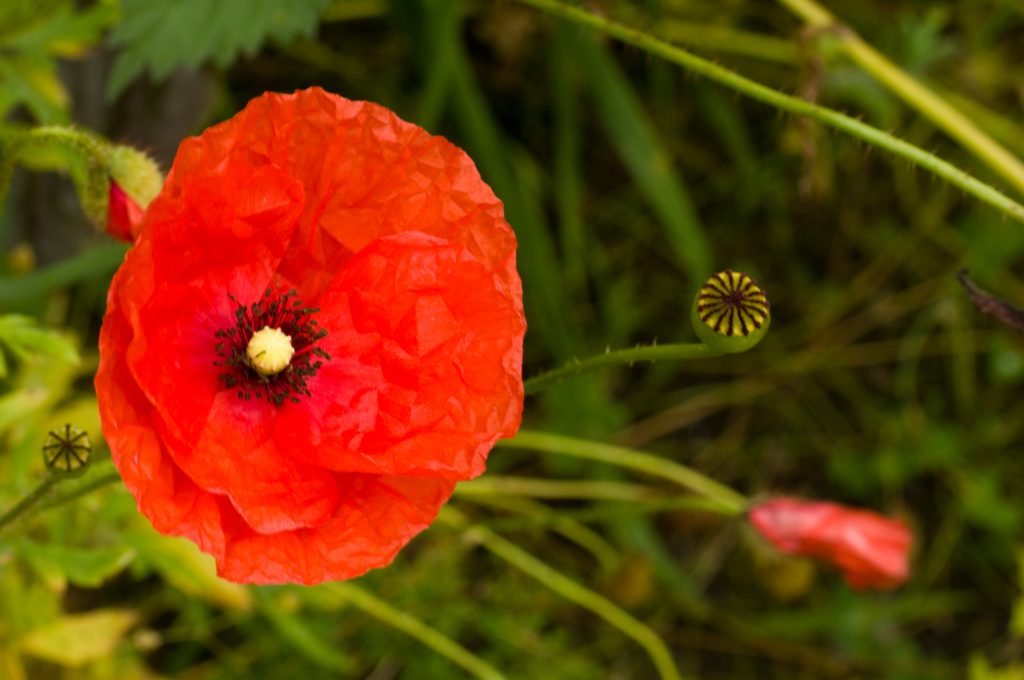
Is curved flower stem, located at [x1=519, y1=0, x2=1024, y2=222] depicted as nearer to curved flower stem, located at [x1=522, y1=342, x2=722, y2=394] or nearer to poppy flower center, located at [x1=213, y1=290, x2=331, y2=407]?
curved flower stem, located at [x1=522, y1=342, x2=722, y2=394]

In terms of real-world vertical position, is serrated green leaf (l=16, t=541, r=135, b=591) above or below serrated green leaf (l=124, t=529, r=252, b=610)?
above

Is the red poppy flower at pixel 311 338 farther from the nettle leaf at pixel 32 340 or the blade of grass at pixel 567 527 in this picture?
the blade of grass at pixel 567 527

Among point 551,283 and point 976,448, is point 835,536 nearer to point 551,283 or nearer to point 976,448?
point 551,283

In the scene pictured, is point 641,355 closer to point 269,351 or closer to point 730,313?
point 730,313

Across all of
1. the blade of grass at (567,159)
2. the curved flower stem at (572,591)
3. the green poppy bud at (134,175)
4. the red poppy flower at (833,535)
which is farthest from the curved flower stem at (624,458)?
the green poppy bud at (134,175)

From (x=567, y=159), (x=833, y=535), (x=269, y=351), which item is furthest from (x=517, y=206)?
(x=269, y=351)

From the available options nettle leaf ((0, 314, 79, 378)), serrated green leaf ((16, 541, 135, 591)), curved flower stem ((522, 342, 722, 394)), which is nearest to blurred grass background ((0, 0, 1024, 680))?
serrated green leaf ((16, 541, 135, 591))

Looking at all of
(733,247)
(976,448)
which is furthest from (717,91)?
(976,448)
